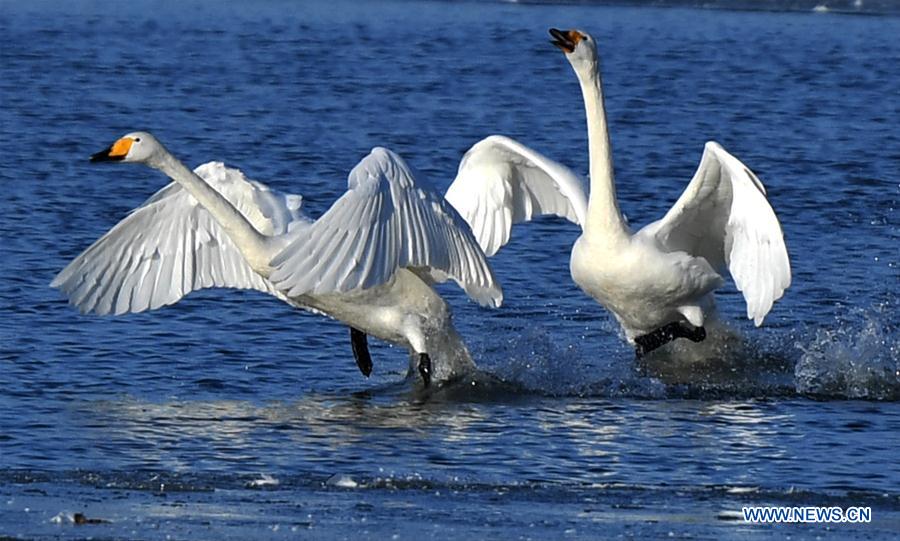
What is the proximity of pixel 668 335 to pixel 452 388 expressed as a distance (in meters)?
1.33

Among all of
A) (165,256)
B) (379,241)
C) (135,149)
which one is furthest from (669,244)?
(135,149)

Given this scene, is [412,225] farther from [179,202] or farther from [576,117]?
[576,117]

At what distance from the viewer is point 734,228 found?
1047 centimetres

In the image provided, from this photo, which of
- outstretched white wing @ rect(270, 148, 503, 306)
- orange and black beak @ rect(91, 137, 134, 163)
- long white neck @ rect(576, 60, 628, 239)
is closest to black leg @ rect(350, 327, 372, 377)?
outstretched white wing @ rect(270, 148, 503, 306)

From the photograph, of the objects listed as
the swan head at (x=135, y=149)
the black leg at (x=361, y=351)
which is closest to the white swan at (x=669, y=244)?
the black leg at (x=361, y=351)

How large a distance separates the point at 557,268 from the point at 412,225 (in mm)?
4103

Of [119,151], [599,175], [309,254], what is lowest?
[309,254]

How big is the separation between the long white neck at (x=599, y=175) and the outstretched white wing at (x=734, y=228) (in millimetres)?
317

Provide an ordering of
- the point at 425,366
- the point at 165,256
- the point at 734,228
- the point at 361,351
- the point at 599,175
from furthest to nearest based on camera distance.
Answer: the point at 165,256 < the point at 361,351 < the point at 734,228 < the point at 599,175 < the point at 425,366

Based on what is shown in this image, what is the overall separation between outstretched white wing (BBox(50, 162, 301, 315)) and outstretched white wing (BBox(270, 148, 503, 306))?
124 cm

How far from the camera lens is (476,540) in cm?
683

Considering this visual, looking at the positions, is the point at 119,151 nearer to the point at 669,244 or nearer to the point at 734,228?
the point at 669,244

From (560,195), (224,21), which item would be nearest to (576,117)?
(560,195)

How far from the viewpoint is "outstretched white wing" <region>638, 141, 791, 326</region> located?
10008 millimetres
